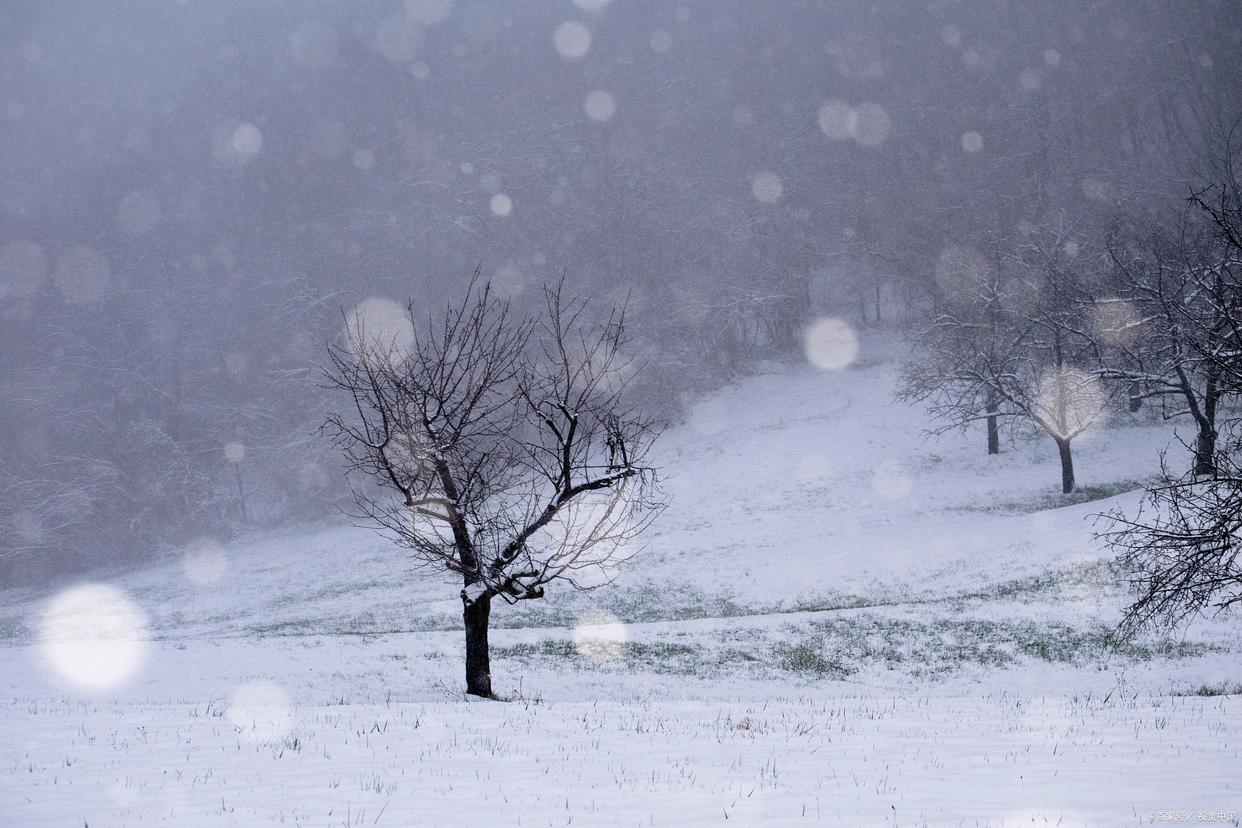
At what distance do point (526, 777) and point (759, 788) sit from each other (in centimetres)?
196

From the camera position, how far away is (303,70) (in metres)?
79.8

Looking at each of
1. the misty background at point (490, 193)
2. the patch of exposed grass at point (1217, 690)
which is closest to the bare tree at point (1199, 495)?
the patch of exposed grass at point (1217, 690)

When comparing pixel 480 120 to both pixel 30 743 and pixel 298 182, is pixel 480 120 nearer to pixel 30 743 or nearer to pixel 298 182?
pixel 298 182

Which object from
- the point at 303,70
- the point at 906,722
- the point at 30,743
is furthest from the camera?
the point at 303,70

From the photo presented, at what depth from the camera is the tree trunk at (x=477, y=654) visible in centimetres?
1227

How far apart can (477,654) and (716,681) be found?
5371 millimetres

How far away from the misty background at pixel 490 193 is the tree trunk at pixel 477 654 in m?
A: 39.4

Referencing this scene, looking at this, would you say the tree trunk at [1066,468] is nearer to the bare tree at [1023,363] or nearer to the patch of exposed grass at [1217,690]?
the bare tree at [1023,363]

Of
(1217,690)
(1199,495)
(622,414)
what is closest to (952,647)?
(1217,690)

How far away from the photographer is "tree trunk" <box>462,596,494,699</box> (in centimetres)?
1227

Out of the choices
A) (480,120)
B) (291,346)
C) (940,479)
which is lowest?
(940,479)

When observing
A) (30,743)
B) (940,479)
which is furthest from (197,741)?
(940,479)

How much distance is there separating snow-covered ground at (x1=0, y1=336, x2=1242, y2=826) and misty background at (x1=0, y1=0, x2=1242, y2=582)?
54.3 feet

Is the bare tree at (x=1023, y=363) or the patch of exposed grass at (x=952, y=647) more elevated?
the bare tree at (x=1023, y=363)
